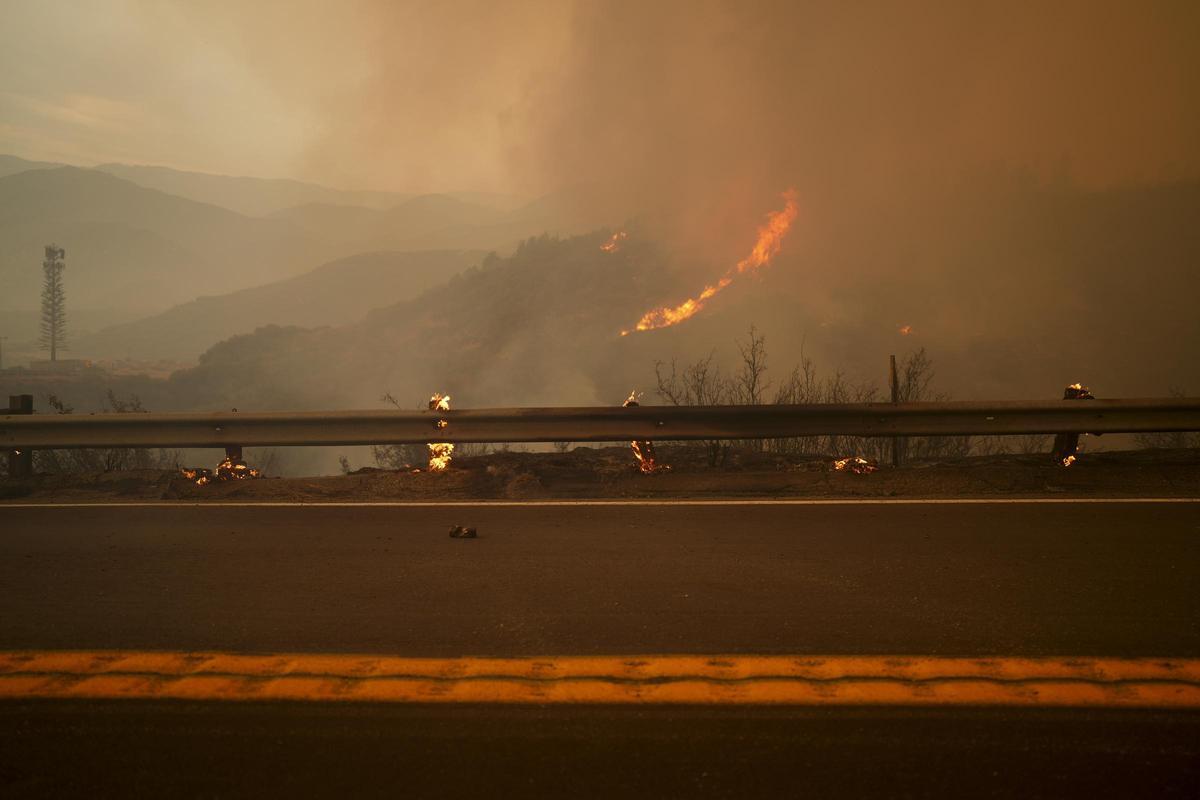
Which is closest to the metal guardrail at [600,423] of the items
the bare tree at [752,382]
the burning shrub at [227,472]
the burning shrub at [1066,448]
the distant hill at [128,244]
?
the burning shrub at [1066,448]

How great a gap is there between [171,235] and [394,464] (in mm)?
74738

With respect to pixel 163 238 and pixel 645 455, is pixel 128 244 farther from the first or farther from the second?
pixel 645 455

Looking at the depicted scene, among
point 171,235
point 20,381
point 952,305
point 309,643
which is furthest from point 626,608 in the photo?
point 171,235

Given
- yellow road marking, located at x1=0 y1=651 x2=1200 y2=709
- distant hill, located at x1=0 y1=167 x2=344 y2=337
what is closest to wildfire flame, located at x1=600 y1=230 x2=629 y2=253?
distant hill, located at x1=0 y1=167 x2=344 y2=337

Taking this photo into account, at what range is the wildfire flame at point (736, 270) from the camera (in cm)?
3850

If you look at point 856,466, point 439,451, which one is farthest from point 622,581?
point 439,451

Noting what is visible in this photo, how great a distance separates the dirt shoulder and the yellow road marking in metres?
4.25

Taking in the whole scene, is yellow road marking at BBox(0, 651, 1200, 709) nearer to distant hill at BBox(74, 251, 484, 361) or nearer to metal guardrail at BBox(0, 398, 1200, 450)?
metal guardrail at BBox(0, 398, 1200, 450)

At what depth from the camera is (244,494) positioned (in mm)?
8750

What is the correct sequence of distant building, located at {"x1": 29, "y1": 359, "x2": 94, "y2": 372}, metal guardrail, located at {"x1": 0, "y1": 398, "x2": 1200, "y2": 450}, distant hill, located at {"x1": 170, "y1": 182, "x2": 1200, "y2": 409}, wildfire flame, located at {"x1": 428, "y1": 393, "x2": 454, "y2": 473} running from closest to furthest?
metal guardrail, located at {"x1": 0, "y1": 398, "x2": 1200, "y2": 450}
wildfire flame, located at {"x1": 428, "y1": 393, "x2": 454, "y2": 473}
distant hill, located at {"x1": 170, "y1": 182, "x2": 1200, "y2": 409}
distant building, located at {"x1": 29, "y1": 359, "x2": 94, "y2": 372}

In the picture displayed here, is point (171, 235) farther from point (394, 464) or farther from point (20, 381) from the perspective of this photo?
point (394, 464)

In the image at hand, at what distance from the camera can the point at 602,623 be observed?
174 inches

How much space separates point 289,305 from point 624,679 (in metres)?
73.0

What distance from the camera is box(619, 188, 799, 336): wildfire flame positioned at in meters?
38.5
